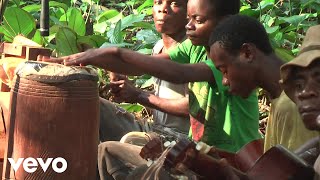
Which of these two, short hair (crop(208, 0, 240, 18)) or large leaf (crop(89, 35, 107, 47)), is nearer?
short hair (crop(208, 0, 240, 18))

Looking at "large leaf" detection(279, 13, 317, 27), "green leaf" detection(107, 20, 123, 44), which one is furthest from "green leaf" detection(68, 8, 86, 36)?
"large leaf" detection(279, 13, 317, 27)

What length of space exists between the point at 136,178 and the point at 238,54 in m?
0.67

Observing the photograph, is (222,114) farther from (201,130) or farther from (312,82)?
(312,82)

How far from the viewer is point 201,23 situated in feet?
12.5

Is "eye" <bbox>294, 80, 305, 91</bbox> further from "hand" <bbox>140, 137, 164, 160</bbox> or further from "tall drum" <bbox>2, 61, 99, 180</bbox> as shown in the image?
"tall drum" <bbox>2, 61, 99, 180</bbox>

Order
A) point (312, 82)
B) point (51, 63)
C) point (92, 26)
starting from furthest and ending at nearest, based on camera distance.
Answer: point (92, 26) → point (51, 63) → point (312, 82)

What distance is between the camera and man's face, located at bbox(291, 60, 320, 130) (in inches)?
101

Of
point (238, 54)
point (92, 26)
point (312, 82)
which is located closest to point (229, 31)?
point (238, 54)

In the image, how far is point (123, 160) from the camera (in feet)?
12.0

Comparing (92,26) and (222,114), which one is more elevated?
(222,114)

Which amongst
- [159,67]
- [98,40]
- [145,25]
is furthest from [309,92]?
[145,25]

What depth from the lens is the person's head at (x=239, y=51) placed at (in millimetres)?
3322

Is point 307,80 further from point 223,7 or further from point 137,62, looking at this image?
point 223,7

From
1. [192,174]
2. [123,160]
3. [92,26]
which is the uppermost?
[192,174]
